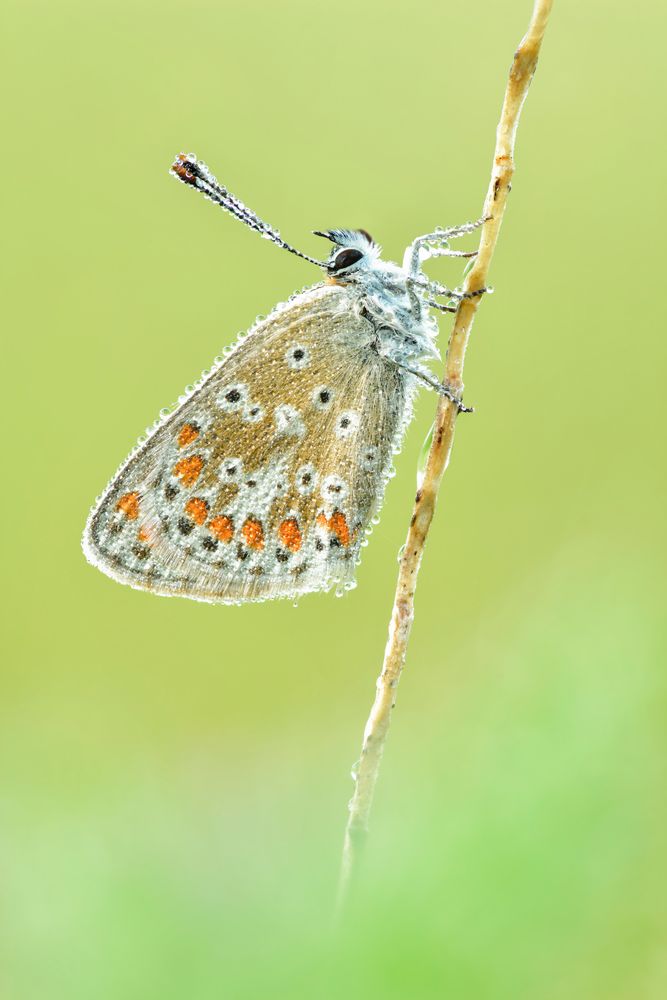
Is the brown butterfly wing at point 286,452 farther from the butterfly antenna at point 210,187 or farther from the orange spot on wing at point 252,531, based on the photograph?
the butterfly antenna at point 210,187

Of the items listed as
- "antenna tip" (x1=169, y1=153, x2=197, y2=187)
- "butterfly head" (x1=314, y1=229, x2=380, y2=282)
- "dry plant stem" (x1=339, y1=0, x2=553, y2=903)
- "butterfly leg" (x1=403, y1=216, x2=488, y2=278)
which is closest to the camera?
"dry plant stem" (x1=339, y1=0, x2=553, y2=903)

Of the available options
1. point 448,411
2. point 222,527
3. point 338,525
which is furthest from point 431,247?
point 448,411

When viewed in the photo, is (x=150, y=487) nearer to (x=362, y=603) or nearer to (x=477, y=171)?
Result: (x=362, y=603)

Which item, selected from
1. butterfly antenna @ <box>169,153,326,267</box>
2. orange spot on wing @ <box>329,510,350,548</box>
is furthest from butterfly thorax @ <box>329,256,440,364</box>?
orange spot on wing @ <box>329,510,350,548</box>

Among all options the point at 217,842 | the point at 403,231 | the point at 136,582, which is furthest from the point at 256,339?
the point at 217,842

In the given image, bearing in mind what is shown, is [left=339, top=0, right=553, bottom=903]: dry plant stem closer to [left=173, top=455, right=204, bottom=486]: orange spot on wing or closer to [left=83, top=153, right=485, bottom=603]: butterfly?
[left=83, top=153, right=485, bottom=603]: butterfly

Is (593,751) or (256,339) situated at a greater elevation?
(256,339)
